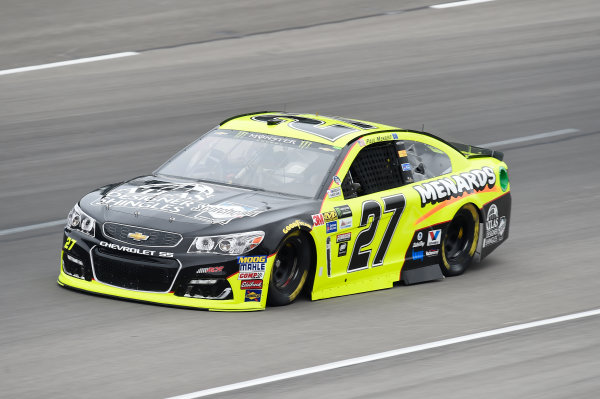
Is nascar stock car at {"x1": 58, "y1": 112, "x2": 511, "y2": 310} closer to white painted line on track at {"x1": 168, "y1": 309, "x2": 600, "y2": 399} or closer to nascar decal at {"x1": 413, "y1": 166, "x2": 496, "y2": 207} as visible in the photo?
nascar decal at {"x1": 413, "y1": 166, "x2": 496, "y2": 207}

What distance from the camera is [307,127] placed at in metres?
10.2

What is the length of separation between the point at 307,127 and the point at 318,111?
6.72 metres

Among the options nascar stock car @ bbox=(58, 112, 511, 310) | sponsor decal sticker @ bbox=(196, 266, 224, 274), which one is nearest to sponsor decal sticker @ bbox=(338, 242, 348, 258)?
nascar stock car @ bbox=(58, 112, 511, 310)

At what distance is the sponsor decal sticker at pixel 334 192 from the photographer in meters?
9.45

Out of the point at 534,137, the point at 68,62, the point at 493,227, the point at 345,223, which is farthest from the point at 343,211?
the point at 68,62

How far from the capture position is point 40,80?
1800cm

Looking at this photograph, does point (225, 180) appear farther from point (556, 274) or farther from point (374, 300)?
point (556, 274)

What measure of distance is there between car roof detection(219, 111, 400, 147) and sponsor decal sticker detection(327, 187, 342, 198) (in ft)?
1.66

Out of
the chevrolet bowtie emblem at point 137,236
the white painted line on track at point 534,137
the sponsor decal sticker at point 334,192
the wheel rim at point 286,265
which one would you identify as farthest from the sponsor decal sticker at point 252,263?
the white painted line on track at point 534,137

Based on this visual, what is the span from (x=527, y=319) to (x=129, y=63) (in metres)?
11.3

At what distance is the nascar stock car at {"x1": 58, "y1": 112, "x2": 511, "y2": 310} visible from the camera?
340 inches

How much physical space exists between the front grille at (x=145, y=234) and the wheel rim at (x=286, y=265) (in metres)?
0.85

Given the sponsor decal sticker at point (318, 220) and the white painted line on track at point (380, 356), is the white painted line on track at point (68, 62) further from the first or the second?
the white painted line on track at point (380, 356)

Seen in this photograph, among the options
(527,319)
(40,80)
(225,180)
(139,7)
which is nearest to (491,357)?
(527,319)
